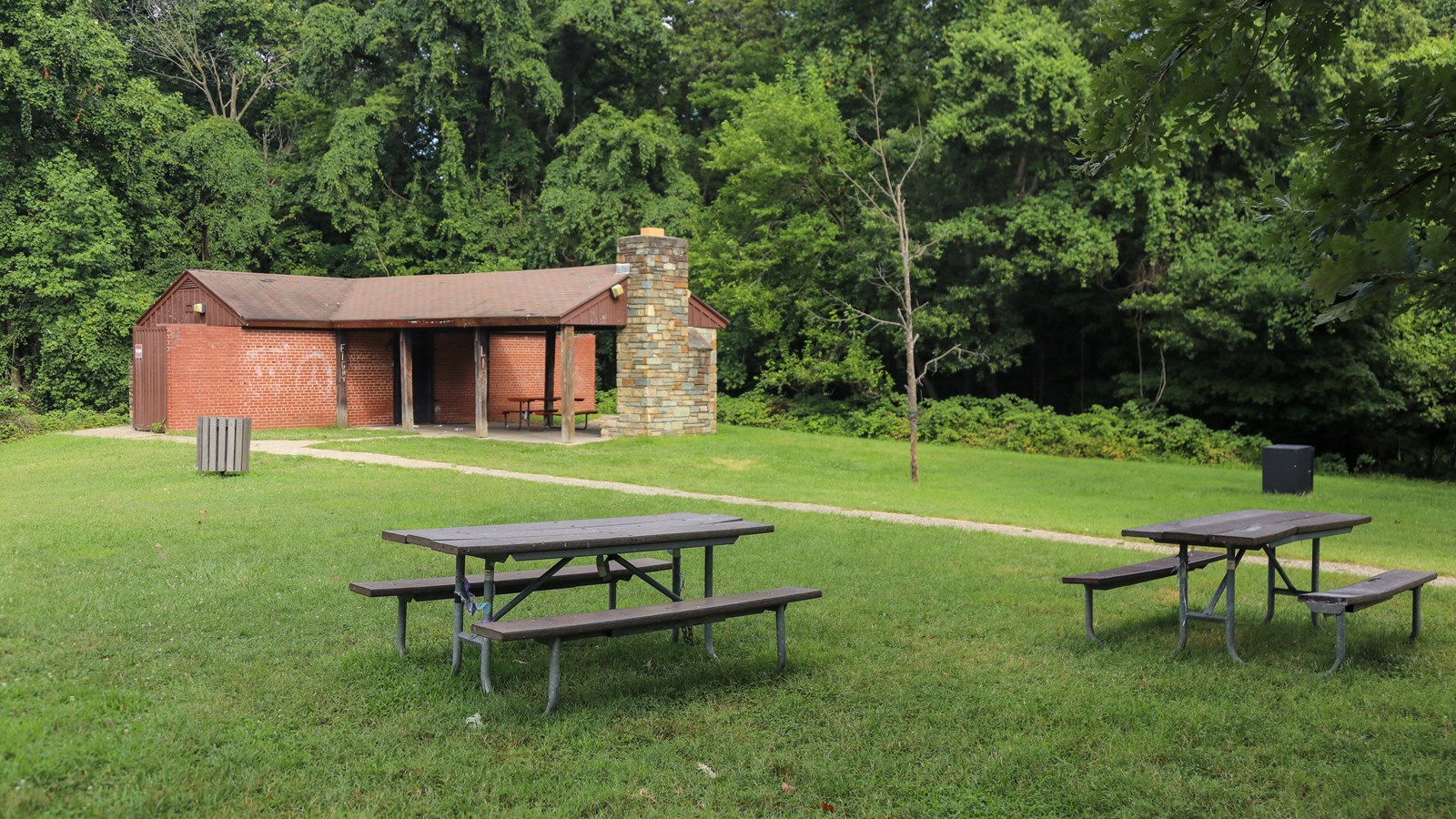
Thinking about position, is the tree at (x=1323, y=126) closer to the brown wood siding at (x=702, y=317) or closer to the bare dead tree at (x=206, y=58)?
the brown wood siding at (x=702, y=317)

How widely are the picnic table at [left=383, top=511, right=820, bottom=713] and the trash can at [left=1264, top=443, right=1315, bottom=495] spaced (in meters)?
13.8

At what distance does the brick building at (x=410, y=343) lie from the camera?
24828mm

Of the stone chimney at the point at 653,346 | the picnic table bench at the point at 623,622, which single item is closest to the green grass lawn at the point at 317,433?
the stone chimney at the point at 653,346

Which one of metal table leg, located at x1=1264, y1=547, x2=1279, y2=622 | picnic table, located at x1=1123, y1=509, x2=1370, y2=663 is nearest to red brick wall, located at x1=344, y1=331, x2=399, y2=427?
picnic table, located at x1=1123, y1=509, x2=1370, y2=663

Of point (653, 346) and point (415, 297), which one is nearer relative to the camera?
point (653, 346)

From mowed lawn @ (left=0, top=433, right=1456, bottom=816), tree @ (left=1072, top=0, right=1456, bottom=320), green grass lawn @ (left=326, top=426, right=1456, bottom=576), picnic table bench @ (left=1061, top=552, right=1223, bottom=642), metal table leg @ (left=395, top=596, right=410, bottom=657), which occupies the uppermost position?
tree @ (left=1072, top=0, right=1456, bottom=320)

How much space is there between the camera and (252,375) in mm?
26000

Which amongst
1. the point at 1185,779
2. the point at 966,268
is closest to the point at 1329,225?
the point at 1185,779

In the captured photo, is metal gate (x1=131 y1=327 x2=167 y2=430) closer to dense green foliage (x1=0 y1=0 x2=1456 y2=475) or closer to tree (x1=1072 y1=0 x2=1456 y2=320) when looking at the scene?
dense green foliage (x1=0 y1=0 x2=1456 y2=475)

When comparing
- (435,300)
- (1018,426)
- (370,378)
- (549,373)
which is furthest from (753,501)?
(370,378)

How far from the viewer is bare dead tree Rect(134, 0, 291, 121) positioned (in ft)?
124

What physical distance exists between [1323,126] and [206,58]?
138 ft

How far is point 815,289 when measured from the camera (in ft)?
106

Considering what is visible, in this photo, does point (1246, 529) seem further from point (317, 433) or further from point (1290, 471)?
point (317, 433)
